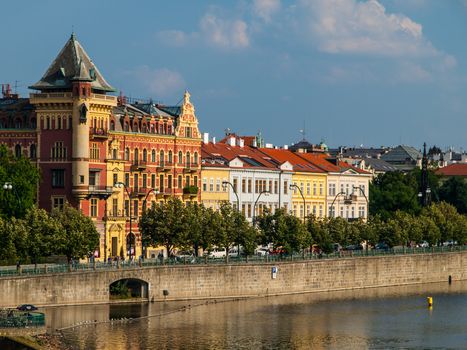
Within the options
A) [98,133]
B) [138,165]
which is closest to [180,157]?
[138,165]

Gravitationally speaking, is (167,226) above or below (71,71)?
below

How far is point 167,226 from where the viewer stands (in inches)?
5787

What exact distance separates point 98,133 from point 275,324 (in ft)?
113

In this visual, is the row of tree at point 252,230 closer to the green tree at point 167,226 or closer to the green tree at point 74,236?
the green tree at point 167,226

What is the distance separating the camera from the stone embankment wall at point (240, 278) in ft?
415

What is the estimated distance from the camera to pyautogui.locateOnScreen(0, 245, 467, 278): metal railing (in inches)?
5014

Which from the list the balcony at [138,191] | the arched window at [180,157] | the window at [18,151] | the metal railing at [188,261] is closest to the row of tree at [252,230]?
the metal railing at [188,261]

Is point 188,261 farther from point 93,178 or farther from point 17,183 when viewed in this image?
point 17,183

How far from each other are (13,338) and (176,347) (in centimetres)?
1251

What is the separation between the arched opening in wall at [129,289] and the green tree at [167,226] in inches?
385

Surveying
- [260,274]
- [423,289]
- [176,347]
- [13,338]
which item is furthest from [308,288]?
[13,338]

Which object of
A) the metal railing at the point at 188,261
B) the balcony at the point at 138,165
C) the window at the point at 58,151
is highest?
the window at the point at 58,151

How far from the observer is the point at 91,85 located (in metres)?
153

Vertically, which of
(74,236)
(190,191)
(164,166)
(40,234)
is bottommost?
(74,236)
